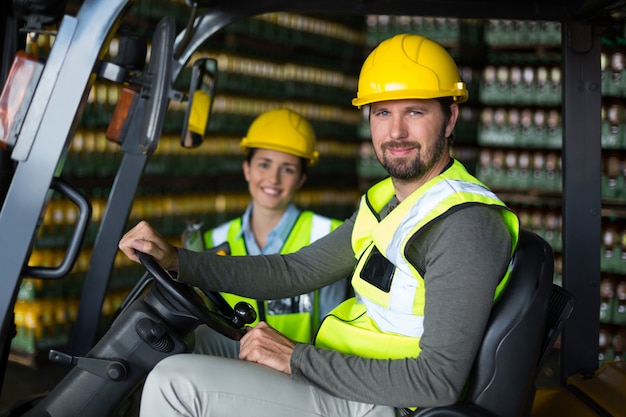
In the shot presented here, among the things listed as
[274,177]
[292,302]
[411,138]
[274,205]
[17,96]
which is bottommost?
[292,302]

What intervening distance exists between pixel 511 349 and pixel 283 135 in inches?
82.9

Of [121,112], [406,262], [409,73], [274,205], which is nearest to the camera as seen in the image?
[406,262]

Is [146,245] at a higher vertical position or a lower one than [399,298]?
higher

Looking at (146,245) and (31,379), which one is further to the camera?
(31,379)

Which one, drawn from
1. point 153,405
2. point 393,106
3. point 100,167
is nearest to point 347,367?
point 153,405

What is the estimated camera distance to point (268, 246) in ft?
12.7

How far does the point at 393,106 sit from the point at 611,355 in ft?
13.9

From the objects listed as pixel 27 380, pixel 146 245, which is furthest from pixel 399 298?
pixel 27 380

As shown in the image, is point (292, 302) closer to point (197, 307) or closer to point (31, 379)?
point (197, 307)

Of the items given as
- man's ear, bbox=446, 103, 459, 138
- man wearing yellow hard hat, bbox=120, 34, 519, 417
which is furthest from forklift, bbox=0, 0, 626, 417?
man's ear, bbox=446, 103, 459, 138

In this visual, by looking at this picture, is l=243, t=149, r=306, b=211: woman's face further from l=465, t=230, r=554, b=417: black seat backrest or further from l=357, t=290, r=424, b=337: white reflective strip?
l=465, t=230, r=554, b=417: black seat backrest

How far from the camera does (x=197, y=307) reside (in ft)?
7.98

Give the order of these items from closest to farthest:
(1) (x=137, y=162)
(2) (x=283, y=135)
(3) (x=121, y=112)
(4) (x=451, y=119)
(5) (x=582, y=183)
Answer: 1. (4) (x=451, y=119)
2. (5) (x=582, y=183)
3. (3) (x=121, y=112)
4. (1) (x=137, y=162)
5. (2) (x=283, y=135)

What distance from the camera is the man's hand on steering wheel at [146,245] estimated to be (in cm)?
255
